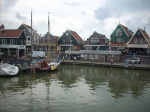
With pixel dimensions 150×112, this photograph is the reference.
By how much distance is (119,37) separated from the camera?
229ft

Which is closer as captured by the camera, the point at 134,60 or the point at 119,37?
the point at 134,60

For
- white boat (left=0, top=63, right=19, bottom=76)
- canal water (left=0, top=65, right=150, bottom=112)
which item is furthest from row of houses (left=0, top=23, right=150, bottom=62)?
canal water (left=0, top=65, right=150, bottom=112)

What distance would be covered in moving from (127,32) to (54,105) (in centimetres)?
5337

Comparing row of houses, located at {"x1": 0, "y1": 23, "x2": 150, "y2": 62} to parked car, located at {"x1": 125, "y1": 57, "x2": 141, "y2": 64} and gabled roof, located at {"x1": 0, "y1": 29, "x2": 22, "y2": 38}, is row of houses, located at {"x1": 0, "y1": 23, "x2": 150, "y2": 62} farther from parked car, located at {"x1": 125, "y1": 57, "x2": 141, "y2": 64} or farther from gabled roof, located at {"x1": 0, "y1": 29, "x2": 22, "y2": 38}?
parked car, located at {"x1": 125, "y1": 57, "x2": 141, "y2": 64}

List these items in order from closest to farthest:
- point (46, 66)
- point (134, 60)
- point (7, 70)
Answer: point (7, 70)
point (46, 66)
point (134, 60)

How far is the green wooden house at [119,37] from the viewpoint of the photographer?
2689 inches

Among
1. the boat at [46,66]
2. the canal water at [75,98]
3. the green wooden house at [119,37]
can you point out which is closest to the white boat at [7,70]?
the canal water at [75,98]

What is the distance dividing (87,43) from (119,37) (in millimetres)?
12300

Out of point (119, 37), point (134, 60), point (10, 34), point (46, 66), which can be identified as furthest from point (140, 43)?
point (10, 34)

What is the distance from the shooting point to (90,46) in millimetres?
74688

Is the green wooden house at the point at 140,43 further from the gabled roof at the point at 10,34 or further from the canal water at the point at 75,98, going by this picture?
the gabled roof at the point at 10,34

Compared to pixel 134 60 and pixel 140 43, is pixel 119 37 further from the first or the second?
pixel 134 60

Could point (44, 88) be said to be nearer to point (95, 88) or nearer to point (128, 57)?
point (95, 88)

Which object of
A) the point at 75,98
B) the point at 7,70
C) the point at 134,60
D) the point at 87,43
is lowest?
the point at 75,98
